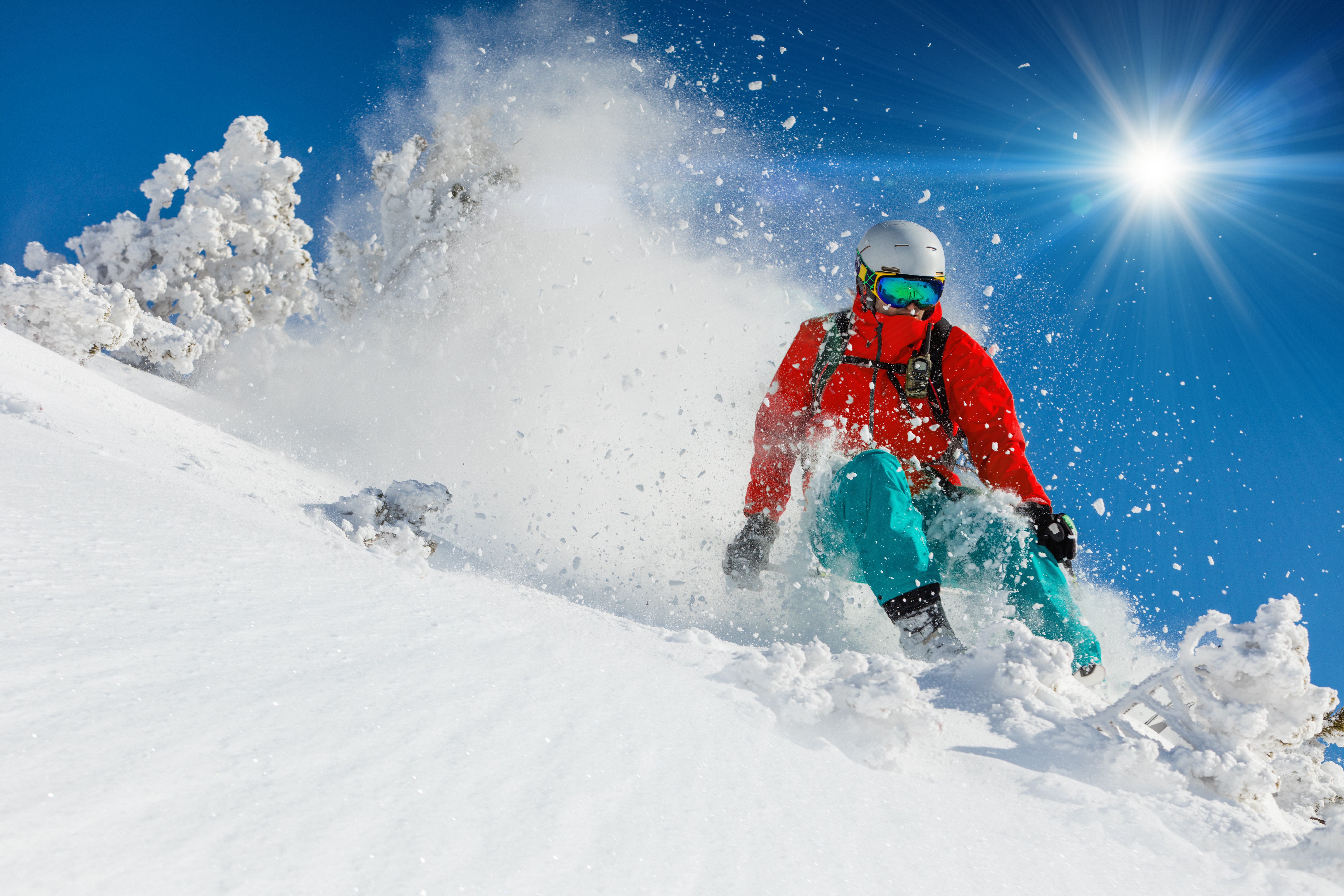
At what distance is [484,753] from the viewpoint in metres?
1.08

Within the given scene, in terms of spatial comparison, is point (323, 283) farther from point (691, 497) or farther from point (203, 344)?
point (691, 497)

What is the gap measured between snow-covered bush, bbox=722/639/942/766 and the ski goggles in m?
2.50

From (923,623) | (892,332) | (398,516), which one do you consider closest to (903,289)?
(892,332)

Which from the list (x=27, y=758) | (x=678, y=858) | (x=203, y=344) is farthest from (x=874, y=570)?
(x=203, y=344)

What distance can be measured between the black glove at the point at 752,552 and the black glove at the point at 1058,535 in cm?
130

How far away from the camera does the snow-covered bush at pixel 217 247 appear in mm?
16859

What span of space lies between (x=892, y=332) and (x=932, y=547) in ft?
3.93

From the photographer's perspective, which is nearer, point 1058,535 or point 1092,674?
point 1092,674

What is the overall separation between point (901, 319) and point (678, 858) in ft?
11.0

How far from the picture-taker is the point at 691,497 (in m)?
5.47

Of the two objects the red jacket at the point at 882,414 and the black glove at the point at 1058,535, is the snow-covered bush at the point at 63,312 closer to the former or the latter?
the red jacket at the point at 882,414

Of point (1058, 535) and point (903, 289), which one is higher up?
point (903, 289)

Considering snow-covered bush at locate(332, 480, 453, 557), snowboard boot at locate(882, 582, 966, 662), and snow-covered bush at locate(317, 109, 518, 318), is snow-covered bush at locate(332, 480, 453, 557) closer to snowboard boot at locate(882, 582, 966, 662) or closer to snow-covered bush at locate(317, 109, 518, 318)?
snowboard boot at locate(882, 582, 966, 662)

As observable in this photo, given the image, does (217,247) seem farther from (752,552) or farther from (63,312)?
(752,552)
